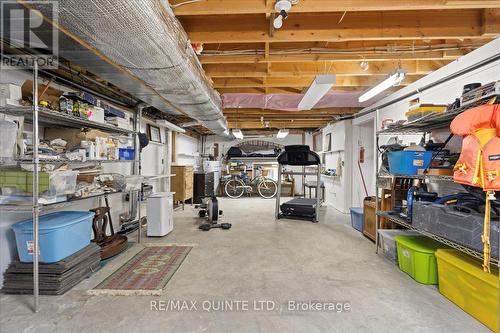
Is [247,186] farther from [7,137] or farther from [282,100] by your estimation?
[7,137]

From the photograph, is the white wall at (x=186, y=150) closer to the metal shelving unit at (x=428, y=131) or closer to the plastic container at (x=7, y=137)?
the plastic container at (x=7, y=137)

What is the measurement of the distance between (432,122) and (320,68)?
56.3 inches

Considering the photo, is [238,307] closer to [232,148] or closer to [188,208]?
[188,208]

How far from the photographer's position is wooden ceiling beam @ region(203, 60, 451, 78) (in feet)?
9.94

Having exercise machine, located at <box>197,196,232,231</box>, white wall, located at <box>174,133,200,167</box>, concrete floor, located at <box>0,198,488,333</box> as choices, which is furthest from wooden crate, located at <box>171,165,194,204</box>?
concrete floor, located at <box>0,198,488,333</box>

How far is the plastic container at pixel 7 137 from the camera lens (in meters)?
1.90

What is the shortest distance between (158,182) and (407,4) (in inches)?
202

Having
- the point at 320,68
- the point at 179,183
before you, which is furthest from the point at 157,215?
the point at 320,68

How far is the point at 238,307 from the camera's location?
1.89 metres

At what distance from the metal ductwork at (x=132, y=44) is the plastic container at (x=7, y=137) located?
2.41ft

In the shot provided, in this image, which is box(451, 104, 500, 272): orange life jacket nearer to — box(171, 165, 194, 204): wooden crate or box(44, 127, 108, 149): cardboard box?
box(44, 127, 108, 149): cardboard box

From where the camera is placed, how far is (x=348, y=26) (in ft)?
7.38

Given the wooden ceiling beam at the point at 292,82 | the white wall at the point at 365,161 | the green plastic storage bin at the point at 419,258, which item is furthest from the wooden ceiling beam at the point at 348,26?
the white wall at the point at 365,161

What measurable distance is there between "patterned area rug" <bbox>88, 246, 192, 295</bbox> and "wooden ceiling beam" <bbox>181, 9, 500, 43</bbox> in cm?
237
